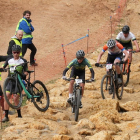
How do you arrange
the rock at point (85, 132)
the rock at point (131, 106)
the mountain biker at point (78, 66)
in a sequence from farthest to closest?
1. the rock at point (131, 106)
2. the mountain biker at point (78, 66)
3. the rock at point (85, 132)

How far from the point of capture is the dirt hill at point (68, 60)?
6.87 metres

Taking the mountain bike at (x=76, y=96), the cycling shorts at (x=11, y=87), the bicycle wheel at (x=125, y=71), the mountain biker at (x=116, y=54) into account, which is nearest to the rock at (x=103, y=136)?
the mountain bike at (x=76, y=96)

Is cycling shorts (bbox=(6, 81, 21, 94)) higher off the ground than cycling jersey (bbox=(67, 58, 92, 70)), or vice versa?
cycling jersey (bbox=(67, 58, 92, 70))

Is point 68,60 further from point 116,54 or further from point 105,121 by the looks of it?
point 105,121

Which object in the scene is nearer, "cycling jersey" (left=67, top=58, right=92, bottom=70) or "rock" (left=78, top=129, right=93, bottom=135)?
"rock" (left=78, top=129, right=93, bottom=135)

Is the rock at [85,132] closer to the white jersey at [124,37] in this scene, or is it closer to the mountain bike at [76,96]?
the mountain bike at [76,96]

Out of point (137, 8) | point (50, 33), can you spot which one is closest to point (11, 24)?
point (50, 33)

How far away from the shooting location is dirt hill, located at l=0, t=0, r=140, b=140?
22.5 feet

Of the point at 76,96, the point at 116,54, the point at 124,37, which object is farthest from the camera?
the point at 124,37

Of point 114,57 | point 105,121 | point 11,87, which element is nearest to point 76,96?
point 105,121

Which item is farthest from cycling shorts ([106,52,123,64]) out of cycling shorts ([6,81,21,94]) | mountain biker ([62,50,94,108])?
cycling shorts ([6,81,21,94])

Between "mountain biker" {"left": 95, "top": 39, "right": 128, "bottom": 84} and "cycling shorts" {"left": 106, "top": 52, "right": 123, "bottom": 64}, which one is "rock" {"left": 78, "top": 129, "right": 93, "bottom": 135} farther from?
"cycling shorts" {"left": 106, "top": 52, "right": 123, "bottom": 64}

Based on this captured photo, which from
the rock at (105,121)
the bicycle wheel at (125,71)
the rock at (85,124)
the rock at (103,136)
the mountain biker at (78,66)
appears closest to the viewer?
the rock at (103,136)

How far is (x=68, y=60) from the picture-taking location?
14320 millimetres
